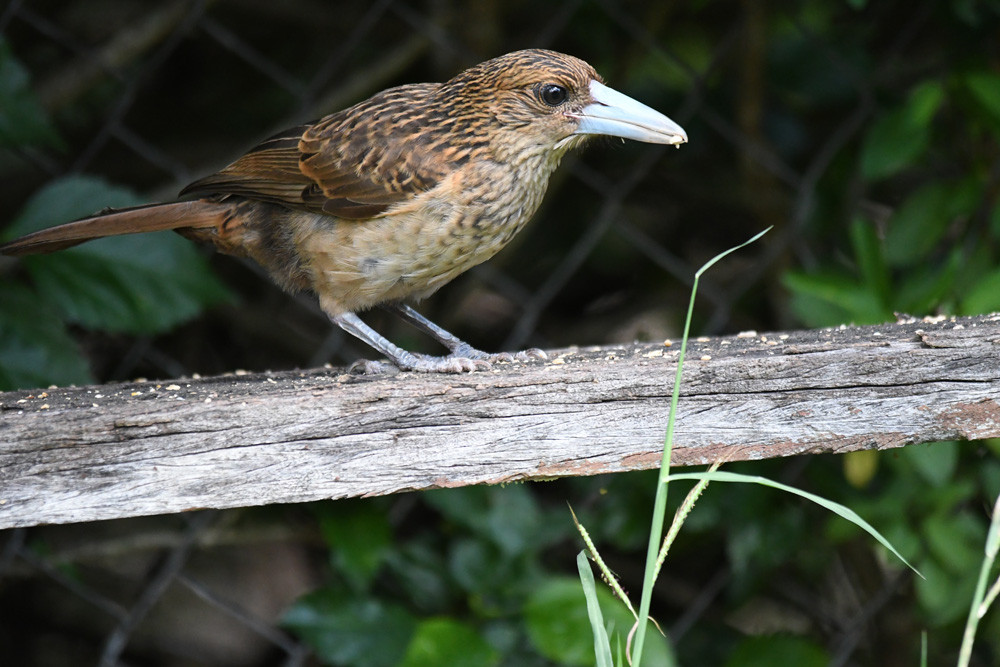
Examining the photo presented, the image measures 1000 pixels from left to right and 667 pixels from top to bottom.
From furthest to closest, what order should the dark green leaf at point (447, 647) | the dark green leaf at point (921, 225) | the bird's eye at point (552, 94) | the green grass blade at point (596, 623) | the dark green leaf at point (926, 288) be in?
1. the dark green leaf at point (921, 225)
2. the dark green leaf at point (926, 288)
3. the dark green leaf at point (447, 647)
4. the bird's eye at point (552, 94)
5. the green grass blade at point (596, 623)

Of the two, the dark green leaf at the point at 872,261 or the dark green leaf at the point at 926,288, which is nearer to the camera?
the dark green leaf at the point at 926,288

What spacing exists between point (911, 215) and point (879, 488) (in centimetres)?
79

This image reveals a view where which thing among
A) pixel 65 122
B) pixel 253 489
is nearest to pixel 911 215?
pixel 253 489

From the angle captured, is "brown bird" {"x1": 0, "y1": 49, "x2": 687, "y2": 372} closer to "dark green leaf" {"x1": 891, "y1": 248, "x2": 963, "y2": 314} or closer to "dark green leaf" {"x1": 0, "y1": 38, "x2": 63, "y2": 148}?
"dark green leaf" {"x1": 0, "y1": 38, "x2": 63, "y2": 148}

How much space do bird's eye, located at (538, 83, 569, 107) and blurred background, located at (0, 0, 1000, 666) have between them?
782 mm

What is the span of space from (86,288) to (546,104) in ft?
3.95

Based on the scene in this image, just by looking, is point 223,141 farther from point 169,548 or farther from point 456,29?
point 169,548

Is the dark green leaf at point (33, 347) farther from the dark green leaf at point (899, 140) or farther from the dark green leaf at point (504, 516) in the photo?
the dark green leaf at point (899, 140)

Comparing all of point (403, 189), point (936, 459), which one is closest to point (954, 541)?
point (936, 459)

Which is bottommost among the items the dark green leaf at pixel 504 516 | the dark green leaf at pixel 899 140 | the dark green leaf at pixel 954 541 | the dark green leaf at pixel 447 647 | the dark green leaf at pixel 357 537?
the dark green leaf at pixel 447 647

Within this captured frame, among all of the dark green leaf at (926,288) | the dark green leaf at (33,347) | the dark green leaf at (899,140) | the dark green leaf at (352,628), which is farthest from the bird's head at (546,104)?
the dark green leaf at (352,628)

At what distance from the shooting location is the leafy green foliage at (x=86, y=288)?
99.3 inches

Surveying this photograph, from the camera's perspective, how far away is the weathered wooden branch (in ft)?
5.07

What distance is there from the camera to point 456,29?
345 centimetres
